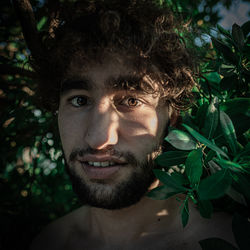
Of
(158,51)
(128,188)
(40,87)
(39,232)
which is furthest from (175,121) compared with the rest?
(39,232)

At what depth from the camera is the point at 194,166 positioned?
0.92 m

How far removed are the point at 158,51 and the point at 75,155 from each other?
945 millimetres

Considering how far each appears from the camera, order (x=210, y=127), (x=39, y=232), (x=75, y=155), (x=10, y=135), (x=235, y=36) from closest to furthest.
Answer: (x=210, y=127) → (x=235, y=36) → (x=75, y=155) → (x=10, y=135) → (x=39, y=232)

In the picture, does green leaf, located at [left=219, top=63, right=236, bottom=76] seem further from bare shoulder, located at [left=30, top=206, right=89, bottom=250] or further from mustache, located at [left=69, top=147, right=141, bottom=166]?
bare shoulder, located at [left=30, top=206, right=89, bottom=250]

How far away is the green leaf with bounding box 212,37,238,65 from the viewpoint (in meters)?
1.28

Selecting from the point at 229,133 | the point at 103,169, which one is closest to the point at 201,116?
the point at 229,133

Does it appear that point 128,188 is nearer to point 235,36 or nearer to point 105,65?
point 105,65

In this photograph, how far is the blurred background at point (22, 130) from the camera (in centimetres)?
212

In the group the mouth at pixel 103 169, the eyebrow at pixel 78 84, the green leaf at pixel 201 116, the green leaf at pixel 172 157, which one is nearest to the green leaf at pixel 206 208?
the green leaf at pixel 172 157

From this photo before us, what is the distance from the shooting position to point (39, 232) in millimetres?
2498

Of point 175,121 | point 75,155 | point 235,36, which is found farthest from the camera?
point 175,121

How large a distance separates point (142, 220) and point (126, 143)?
26.9 inches

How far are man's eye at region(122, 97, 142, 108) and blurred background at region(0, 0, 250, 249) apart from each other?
2.75ft

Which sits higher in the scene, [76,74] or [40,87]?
[76,74]
